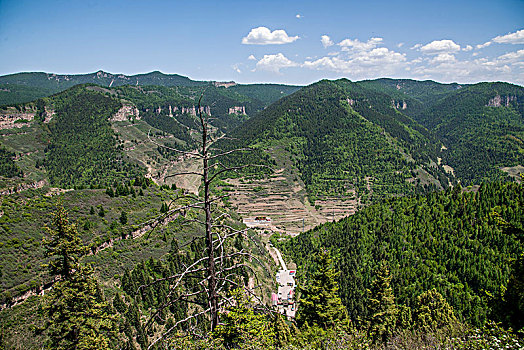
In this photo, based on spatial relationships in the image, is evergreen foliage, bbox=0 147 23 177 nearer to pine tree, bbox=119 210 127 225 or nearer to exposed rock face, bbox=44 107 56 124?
exposed rock face, bbox=44 107 56 124

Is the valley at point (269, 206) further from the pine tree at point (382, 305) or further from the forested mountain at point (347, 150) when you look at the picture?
the pine tree at point (382, 305)

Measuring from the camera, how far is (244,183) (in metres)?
132

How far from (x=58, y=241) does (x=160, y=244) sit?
3090 centimetres

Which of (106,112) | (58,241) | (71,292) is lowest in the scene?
(71,292)

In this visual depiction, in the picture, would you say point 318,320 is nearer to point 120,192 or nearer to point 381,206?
point 120,192

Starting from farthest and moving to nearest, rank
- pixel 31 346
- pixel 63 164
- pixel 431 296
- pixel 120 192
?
pixel 63 164
pixel 120 192
pixel 431 296
pixel 31 346

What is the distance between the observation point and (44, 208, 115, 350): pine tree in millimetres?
16547

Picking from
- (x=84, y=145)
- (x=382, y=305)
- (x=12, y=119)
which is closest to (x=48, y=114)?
(x=12, y=119)

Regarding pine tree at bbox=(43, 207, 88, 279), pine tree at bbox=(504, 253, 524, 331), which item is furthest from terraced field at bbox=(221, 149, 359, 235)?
pine tree at bbox=(43, 207, 88, 279)

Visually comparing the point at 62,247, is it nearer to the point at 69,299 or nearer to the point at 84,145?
the point at 69,299

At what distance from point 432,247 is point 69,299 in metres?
54.3

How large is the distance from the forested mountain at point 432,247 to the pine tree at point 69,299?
27.6 meters

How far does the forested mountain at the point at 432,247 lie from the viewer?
43.5 m

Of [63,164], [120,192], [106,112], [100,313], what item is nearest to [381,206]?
[120,192]
